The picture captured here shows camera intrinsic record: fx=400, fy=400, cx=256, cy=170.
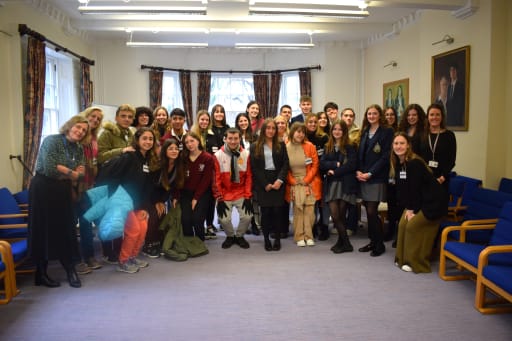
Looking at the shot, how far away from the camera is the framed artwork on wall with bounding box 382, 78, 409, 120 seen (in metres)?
7.81

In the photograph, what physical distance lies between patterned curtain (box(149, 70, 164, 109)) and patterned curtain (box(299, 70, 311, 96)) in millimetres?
3482

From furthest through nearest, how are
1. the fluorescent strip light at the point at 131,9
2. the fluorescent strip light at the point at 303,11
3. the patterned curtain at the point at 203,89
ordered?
the patterned curtain at the point at 203,89, the fluorescent strip light at the point at 303,11, the fluorescent strip light at the point at 131,9

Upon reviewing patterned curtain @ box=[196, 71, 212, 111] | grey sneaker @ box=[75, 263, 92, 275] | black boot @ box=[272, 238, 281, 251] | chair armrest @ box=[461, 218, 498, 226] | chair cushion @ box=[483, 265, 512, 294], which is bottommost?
grey sneaker @ box=[75, 263, 92, 275]

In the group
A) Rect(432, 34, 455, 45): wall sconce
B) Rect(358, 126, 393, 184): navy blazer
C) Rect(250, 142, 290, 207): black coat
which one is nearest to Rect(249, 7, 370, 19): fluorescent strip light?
Rect(432, 34, 455, 45): wall sconce

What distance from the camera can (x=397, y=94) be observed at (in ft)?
26.5

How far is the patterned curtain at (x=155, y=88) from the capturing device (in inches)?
381

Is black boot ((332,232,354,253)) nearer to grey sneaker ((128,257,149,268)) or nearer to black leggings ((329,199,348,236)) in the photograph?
black leggings ((329,199,348,236))

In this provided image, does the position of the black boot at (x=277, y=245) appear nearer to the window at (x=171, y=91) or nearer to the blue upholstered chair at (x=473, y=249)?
the blue upholstered chair at (x=473, y=249)

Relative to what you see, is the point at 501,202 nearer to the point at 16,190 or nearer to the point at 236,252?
the point at 236,252

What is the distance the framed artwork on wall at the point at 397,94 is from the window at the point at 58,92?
20.2 feet

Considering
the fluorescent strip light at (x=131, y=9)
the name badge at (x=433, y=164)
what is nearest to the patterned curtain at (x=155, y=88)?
the fluorescent strip light at (x=131, y=9)

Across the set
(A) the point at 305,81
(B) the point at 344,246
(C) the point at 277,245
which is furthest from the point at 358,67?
(C) the point at 277,245

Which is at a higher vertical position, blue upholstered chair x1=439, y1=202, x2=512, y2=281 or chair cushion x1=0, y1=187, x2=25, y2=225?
chair cushion x1=0, y1=187, x2=25, y2=225

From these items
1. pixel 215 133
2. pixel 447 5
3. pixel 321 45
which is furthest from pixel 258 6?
pixel 321 45
